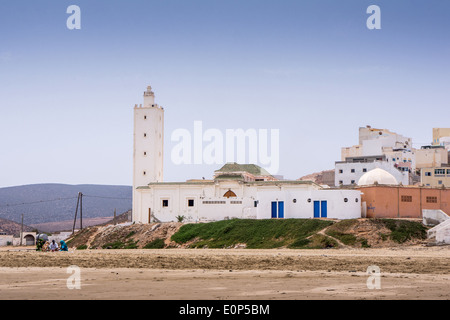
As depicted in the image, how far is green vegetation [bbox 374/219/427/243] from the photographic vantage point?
40.7 meters

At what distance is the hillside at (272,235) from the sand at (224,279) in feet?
47.4

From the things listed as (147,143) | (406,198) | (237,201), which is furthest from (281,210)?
(147,143)

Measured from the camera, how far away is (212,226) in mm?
50656

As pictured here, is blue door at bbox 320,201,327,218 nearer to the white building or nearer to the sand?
the sand

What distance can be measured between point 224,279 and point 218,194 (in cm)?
4325

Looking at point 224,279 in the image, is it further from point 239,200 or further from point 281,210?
point 239,200

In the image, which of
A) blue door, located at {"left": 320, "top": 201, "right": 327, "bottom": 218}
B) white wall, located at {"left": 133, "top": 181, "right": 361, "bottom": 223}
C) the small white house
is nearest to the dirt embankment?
white wall, located at {"left": 133, "top": 181, "right": 361, "bottom": 223}

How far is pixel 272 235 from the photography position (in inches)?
1751

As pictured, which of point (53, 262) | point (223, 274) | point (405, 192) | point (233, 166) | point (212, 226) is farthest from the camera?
point (233, 166)

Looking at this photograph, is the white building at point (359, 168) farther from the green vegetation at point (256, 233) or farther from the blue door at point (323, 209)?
the green vegetation at point (256, 233)
